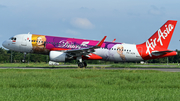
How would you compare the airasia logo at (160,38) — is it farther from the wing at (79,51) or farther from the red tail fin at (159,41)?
the wing at (79,51)

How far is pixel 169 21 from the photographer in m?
37.7

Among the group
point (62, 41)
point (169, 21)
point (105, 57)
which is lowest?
point (105, 57)

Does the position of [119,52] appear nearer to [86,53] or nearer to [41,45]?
[86,53]

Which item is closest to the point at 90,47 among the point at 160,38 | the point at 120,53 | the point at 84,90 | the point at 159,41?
the point at 120,53

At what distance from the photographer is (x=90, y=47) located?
33500mm

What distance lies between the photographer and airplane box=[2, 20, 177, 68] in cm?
3409

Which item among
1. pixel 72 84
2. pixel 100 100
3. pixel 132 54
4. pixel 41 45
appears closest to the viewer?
pixel 100 100

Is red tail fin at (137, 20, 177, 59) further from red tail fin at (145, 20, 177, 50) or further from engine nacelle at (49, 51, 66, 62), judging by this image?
engine nacelle at (49, 51, 66, 62)

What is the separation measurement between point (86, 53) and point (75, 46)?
2.11 metres

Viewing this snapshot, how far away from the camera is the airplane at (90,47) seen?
34.1m

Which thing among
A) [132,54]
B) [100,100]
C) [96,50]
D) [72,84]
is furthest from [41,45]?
[100,100]

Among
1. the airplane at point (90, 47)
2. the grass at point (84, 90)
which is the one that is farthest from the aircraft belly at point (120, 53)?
the grass at point (84, 90)

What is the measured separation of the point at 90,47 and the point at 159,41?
1212 cm

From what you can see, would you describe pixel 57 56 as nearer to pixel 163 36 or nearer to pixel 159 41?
pixel 159 41
